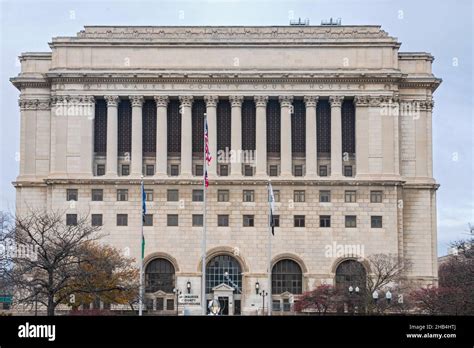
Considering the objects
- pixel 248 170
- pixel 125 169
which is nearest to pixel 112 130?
pixel 125 169

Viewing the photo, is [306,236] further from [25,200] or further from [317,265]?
[25,200]

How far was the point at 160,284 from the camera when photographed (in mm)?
99438

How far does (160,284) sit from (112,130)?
15971mm

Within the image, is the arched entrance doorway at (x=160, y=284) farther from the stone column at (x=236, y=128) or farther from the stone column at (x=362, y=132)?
the stone column at (x=362, y=132)

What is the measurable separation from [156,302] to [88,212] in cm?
1088

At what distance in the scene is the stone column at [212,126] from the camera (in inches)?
4016

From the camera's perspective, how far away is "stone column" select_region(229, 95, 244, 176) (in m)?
102

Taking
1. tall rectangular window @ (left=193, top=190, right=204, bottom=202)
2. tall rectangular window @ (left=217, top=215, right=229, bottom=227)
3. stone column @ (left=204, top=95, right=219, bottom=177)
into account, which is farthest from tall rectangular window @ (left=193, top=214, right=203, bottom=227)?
stone column @ (left=204, top=95, right=219, bottom=177)

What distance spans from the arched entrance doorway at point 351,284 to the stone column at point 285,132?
11.4m

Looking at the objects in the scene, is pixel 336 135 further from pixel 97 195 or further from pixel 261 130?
pixel 97 195

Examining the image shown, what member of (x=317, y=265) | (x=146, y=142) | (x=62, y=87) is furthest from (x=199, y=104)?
(x=317, y=265)

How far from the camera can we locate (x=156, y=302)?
9781 centimetres

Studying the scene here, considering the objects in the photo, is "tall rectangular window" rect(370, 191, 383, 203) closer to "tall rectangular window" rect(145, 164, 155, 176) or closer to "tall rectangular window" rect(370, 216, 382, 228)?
"tall rectangular window" rect(370, 216, 382, 228)

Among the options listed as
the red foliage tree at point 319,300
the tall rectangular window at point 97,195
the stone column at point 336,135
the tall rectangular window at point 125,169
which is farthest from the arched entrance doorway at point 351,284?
the tall rectangular window at point 97,195
